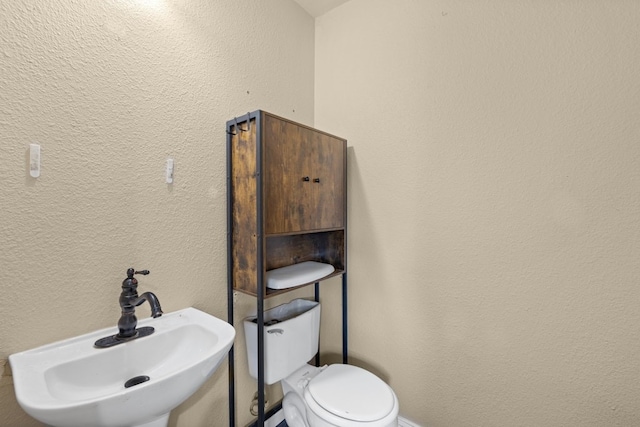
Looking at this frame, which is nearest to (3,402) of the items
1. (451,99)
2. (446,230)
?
(446,230)

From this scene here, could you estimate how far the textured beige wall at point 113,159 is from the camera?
772 millimetres

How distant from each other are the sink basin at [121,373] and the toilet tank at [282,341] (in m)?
0.34

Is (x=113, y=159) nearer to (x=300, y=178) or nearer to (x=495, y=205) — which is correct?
(x=300, y=178)

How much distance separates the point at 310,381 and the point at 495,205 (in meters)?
1.12

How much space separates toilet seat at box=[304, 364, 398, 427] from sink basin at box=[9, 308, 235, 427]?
19.8 inches

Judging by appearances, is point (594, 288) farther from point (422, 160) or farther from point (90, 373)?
point (90, 373)

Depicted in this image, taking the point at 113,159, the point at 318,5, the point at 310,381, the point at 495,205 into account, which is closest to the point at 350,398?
the point at 310,381

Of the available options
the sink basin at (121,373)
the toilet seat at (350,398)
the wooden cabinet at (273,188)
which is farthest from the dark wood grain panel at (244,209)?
the toilet seat at (350,398)

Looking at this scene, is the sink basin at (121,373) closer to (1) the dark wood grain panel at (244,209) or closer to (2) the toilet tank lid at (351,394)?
(1) the dark wood grain panel at (244,209)

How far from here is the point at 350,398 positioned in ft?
3.68

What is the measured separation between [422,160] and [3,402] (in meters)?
1.68

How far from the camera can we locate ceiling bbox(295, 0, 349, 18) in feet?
5.28

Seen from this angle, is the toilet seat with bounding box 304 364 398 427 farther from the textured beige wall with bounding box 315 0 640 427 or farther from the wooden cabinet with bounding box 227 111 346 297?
the wooden cabinet with bounding box 227 111 346 297

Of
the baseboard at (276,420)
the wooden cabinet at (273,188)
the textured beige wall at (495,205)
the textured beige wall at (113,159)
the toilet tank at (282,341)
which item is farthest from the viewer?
the baseboard at (276,420)
